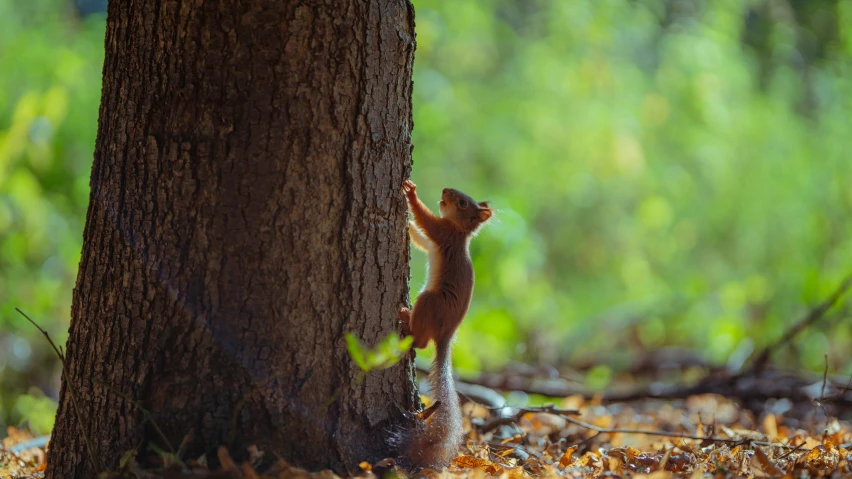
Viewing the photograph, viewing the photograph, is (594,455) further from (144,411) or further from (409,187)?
(144,411)

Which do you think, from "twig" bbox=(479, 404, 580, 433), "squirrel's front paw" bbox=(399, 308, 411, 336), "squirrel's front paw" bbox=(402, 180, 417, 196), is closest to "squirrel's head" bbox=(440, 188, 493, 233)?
"squirrel's front paw" bbox=(402, 180, 417, 196)

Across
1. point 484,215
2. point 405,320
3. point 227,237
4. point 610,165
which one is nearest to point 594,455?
point 405,320

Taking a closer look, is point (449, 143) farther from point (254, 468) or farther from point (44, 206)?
point (254, 468)

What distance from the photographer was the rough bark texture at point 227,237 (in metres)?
1.91

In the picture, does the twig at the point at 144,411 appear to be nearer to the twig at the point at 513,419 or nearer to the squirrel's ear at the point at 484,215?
the twig at the point at 513,419

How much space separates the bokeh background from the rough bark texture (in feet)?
11.0

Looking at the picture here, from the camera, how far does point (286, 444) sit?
1.93 m

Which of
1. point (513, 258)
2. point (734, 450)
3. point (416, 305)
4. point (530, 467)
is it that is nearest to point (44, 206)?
point (513, 258)

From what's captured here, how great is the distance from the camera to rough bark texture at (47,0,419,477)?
1.91 m

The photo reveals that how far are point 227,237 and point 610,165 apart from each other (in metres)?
6.18

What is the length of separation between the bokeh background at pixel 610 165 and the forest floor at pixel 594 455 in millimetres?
2048

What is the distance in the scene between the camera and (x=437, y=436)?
217 centimetres

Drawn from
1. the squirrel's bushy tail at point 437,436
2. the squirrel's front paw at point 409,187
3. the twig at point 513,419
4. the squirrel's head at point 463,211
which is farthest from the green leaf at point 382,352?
the squirrel's head at point 463,211

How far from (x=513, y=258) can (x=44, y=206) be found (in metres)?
3.72
